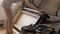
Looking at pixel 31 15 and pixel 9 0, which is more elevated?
pixel 9 0

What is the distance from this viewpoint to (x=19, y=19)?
2.54 m

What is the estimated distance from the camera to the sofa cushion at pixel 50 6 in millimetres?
2068

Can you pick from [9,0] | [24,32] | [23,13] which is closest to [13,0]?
[9,0]

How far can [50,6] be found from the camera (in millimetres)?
2146

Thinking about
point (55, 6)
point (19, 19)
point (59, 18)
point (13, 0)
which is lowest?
point (19, 19)

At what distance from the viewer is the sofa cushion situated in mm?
2068

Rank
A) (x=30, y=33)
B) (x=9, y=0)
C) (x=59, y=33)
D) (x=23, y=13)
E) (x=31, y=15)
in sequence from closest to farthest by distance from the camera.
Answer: (x=59, y=33)
(x=30, y=33)
(x=9, y=0)
(x=31, y=15)
(x=23, y=13)

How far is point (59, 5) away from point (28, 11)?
0.64 meters

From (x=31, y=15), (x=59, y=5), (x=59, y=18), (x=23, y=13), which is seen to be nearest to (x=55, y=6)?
(x=59, y=5)

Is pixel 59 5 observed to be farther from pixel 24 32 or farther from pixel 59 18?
pixel 24 32

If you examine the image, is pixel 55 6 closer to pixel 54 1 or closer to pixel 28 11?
pixel 54 1

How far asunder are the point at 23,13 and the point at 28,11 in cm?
16

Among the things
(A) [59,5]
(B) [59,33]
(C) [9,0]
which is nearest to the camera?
(B) [59,33]

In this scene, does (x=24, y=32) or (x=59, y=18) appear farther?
(x=59, y=18)
